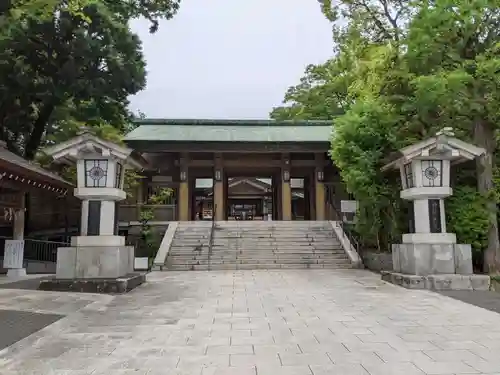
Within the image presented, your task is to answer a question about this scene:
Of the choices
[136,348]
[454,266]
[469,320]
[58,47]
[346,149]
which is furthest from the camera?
[58,47]

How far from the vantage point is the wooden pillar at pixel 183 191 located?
18938 mm

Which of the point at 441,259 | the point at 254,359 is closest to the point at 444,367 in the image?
the point at 254,359

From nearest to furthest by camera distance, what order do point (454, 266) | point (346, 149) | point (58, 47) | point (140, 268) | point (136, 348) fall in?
point (136, 348) < point (454, 266) < point (346, 149) < point (140, 268) < point (58, 47)

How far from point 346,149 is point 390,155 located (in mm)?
1528

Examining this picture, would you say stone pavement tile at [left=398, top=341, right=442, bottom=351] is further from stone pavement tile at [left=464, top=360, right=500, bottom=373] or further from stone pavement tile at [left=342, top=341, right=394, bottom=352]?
stone pavement tile at [left=464, top=360, right=500, bottom=373]

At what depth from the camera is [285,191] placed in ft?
64.1

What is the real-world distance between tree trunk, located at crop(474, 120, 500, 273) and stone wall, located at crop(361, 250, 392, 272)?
264cm

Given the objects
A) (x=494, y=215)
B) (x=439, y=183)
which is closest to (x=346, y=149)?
(x=439, y=183)

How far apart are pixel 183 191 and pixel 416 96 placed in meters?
11.7

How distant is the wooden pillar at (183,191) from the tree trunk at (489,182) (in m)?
12.1

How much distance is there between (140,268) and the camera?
43.9 ft

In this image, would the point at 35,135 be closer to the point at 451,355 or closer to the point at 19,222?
the point at 19,222

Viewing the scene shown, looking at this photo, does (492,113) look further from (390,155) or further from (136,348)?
(136,348)

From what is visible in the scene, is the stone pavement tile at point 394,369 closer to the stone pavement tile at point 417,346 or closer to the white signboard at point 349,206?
the stone pavement tile at point 417,346
